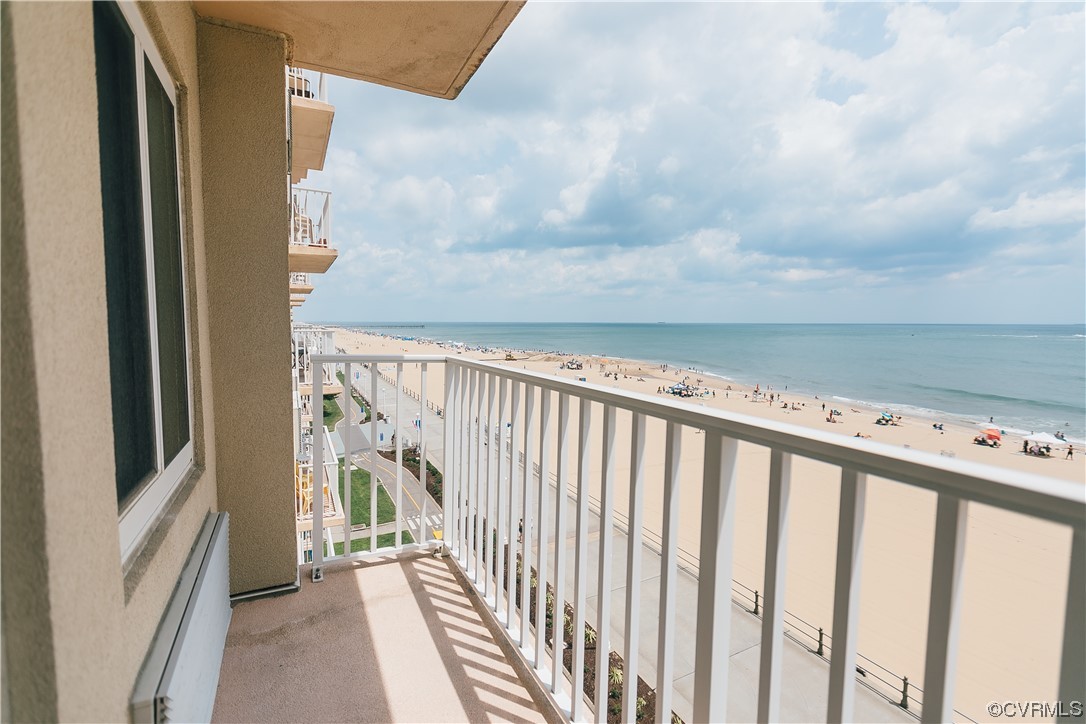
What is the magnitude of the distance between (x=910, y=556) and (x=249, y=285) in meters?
3.20

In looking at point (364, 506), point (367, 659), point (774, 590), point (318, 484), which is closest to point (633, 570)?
point (774, 590)

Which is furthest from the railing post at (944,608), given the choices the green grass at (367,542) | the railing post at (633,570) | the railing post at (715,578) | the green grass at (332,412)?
the green grass at (332,412)

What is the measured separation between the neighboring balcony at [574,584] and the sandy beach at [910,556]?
0.04 metres

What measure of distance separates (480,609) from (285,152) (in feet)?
7.57

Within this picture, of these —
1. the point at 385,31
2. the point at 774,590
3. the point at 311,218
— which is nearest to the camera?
the point at 774,590

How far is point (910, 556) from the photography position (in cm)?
213

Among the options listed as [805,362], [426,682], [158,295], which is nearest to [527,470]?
[426,682]

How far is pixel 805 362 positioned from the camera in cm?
3519

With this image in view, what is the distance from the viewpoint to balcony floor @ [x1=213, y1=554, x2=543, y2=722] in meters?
1.66

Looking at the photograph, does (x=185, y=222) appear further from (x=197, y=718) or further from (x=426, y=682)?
(x=426, y=682)

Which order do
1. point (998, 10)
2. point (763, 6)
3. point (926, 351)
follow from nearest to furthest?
point (763, 6) < point (998, 10) < point (926, 351)

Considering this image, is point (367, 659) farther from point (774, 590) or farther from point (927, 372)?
point (927, 372)

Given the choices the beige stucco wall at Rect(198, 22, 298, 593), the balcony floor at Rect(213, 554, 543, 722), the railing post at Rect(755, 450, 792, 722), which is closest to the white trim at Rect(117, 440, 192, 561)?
the beige stucco wall at Rect(198, 22, 298, 593)

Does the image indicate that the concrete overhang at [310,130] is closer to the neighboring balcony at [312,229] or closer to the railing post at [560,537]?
the neighboring balcony at [312,229]
